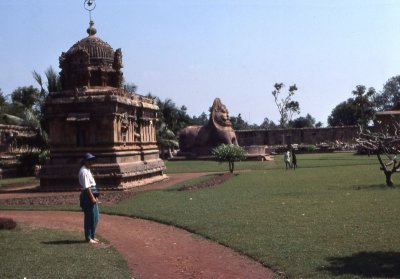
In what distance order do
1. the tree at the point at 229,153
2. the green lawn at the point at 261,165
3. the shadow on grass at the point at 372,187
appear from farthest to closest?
1. the green lawn at the point at 261,165
2. the tree at the point at 229,153
3. the shadow on grass at the point at 372,187

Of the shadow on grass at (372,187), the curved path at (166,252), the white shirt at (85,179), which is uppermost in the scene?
the white shirt at (85,179)

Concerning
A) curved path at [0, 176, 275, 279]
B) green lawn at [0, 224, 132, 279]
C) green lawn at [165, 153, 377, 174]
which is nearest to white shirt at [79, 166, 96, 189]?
green lawn at [0, 224, 132, 279]

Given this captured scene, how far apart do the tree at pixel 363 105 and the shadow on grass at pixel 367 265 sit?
68.1 metres

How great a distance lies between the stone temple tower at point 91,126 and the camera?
22.3m

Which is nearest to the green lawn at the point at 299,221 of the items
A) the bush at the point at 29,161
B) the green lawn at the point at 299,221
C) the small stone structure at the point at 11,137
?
the green lawn at the point at 299,221

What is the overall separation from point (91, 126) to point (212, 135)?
25.5 metres

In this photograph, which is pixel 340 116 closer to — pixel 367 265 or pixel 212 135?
pixel 212 135

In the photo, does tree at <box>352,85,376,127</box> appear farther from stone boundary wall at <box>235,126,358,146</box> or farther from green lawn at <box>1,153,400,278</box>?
green lawn at <box>1,153,400,278</box>

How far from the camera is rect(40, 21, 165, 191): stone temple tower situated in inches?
879

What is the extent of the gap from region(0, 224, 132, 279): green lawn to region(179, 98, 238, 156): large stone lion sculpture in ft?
121

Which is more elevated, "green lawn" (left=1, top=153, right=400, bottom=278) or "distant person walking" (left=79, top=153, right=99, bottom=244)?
"distant person walking" (left=79, top=153, right=99, bottom=244)

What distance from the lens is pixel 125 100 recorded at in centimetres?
2353

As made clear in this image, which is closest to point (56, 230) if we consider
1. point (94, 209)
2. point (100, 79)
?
point (94, 209)

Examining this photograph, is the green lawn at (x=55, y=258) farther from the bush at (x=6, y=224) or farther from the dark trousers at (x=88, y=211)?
the bush at (x=6, y=224)
